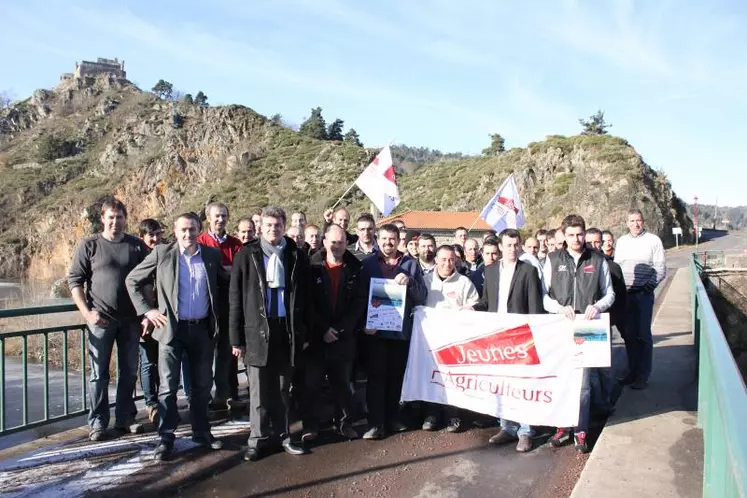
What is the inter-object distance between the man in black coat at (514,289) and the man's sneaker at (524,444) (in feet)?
0.19

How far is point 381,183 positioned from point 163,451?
22.6 ft

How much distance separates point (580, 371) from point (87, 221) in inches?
3026

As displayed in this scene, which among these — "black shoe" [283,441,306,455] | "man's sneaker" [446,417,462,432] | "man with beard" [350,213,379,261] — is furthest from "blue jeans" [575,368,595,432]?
"black shoe" [283,441,306,455]

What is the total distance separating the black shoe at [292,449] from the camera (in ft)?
16.1

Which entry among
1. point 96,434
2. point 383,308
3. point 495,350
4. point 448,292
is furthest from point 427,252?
point 96,434

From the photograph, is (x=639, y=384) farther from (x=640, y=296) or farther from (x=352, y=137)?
(x=352, y=137)

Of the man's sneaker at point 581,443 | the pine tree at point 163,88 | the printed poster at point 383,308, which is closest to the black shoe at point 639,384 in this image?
the man's sneaker at point 581,443

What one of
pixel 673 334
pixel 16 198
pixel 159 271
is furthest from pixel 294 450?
pixel 16 198

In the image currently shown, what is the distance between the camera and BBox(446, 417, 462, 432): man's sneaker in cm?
555

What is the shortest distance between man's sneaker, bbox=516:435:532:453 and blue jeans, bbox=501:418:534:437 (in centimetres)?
6

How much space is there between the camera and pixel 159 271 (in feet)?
15.9

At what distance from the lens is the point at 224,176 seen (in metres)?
75.3

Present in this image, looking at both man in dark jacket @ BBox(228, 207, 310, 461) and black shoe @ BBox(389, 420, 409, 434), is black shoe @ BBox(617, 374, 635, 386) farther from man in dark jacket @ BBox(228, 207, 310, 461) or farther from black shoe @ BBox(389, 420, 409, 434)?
man in dark jacket @ BBox(228, 207, 310, 461)

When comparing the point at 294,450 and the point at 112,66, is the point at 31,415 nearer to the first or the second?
the point at 294,450
